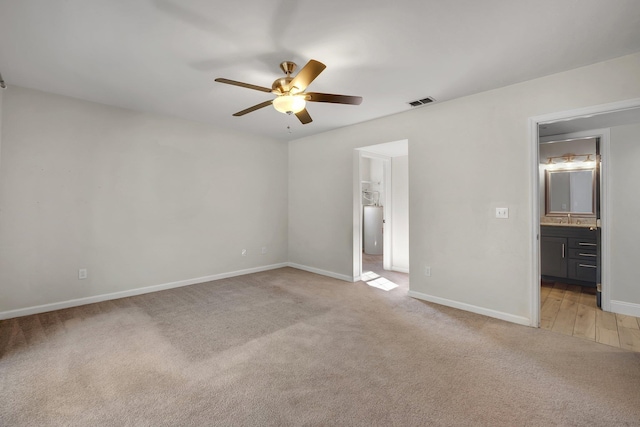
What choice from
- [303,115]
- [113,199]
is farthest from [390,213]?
[113,199]

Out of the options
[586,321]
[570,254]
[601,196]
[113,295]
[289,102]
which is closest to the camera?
[289,102]

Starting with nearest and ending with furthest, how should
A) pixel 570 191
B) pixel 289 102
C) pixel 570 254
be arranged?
pixel 289 102, pixel 570 254, pixel 570 191

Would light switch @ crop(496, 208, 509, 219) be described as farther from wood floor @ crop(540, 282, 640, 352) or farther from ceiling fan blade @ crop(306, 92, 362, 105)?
Result: ceiling fan blade @ crop(306, 92, 362, 105)

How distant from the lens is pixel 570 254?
414 cm

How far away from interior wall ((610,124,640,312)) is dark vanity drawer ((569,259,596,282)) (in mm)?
839

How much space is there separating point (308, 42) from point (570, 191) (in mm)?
4676

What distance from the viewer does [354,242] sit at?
4.55 meters

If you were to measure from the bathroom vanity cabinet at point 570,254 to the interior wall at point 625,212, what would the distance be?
2.61 ft

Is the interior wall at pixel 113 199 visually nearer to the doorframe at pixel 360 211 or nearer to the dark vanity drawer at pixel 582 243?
the doorframe at pixel 360 211

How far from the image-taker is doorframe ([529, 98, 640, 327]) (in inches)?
101

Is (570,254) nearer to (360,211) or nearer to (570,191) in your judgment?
(570,191)

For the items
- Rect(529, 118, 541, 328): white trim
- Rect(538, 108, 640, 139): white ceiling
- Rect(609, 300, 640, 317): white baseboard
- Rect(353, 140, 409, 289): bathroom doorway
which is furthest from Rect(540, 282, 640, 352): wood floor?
Rect(538, 108, 640, 139): white ceiling

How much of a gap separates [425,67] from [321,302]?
9.19ft

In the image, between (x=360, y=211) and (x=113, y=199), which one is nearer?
(x=113, y=199)
